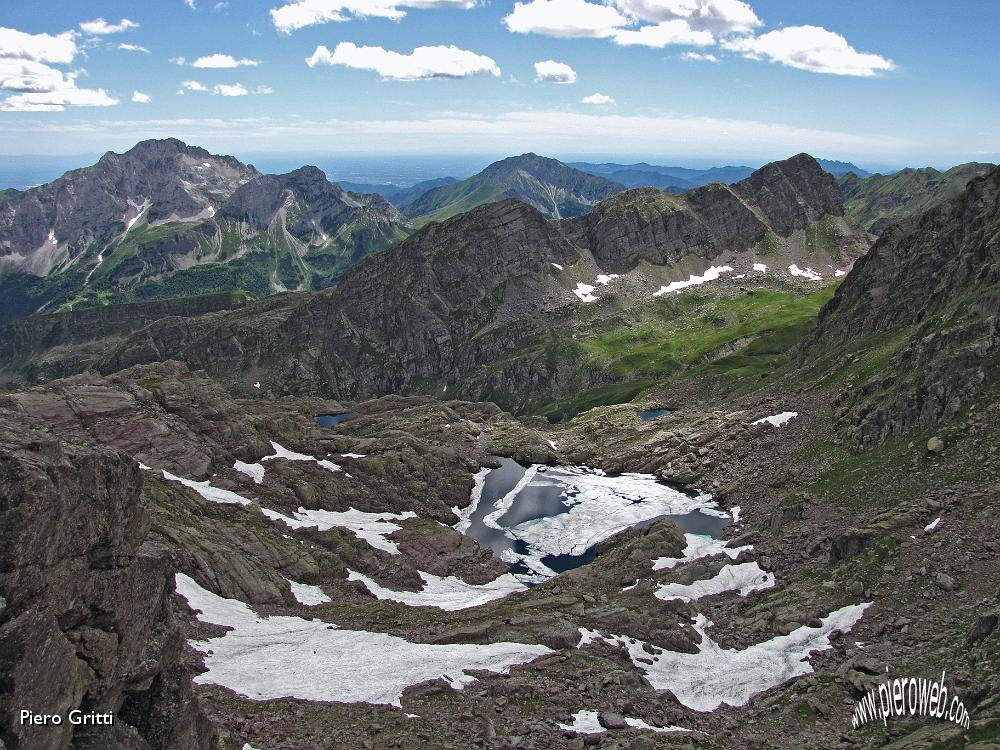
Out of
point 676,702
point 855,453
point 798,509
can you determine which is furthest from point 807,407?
point 676,702

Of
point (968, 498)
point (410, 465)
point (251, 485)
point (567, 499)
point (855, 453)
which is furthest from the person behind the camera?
point (567, 499)

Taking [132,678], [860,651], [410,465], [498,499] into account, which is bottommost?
[498,499]

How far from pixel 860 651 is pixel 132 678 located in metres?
41.9

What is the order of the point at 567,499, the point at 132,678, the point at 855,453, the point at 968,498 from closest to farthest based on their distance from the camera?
the point at 132,678, the point at 968,498, the point at 855,453, the point at 567,499

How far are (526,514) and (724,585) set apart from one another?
145 feet

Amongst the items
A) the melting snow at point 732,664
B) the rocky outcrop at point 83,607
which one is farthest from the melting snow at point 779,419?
the rocky outcrop at point 83,607

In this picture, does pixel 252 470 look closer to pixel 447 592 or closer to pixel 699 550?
pixel 447 592

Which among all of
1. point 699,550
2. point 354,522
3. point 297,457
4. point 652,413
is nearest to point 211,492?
point 354,522

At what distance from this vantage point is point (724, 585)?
210 feet

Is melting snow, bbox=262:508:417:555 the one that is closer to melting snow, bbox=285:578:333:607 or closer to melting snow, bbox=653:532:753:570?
melting snow, bbox=285:578:333:607

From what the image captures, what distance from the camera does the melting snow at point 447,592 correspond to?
6203 centimetres

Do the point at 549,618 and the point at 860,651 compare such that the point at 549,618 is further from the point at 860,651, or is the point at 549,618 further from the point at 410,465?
the point at 410,465

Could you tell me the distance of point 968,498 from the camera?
188 feet

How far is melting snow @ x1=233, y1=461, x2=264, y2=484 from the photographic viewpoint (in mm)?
77875
